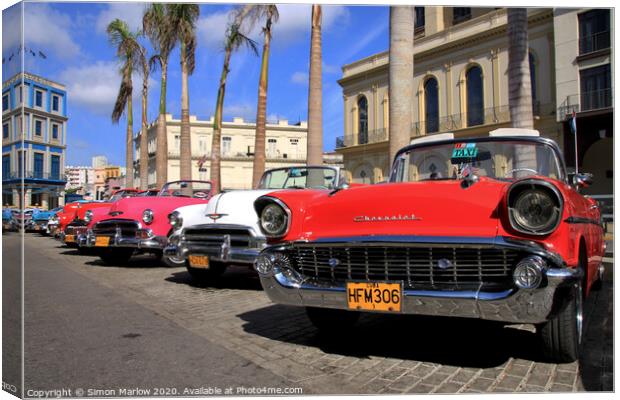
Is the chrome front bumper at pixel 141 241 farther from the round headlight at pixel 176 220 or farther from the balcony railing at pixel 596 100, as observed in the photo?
the balcony railing at pixel 596 100

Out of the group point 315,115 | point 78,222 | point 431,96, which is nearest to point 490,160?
point 315,115

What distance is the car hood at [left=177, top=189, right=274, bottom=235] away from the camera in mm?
5457

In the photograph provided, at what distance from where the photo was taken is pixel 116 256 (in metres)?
8.23

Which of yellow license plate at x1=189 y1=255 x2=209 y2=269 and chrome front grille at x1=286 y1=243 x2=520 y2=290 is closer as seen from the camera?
chrome front grille at x1=286 y1=243 x2=520 y2=290

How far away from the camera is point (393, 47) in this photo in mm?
6477

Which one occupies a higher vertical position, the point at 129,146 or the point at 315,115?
the point at 315,115

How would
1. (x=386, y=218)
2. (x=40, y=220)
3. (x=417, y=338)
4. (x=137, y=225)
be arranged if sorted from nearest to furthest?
(x=386, y=218), (x=40, y=220), (x=417, y=338), (x=137, y=225)

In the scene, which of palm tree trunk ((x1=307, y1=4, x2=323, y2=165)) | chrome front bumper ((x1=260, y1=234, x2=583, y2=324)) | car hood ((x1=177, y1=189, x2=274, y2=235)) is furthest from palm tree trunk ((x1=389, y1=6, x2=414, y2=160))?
chrome front bumper ((x1=260, y1=234, x2=583, y2=324))

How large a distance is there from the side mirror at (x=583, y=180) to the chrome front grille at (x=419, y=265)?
1.29 metres

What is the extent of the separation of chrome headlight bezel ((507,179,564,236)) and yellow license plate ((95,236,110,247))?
6.29 metres

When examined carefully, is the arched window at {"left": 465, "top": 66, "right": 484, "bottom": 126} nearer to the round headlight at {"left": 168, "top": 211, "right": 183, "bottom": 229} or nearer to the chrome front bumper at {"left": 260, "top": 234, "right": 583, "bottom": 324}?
the round headlight at {"left": 168, "top": 211, "right": 183, "bottom": 229}

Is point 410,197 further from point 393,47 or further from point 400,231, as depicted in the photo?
point 393,47

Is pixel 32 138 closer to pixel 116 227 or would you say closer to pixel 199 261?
pixel 199 261

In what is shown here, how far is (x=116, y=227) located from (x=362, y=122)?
299 inches
